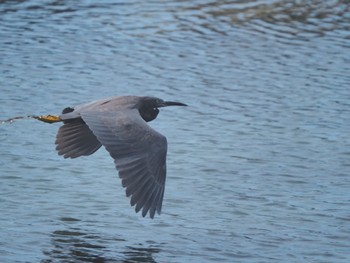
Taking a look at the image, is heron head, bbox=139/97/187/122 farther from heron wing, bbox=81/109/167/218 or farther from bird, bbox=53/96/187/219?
heron wing, bbox=81/109/167/218

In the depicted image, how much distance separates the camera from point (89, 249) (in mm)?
7480

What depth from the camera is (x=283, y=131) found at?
10.7 m

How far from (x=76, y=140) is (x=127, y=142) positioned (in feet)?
2.78

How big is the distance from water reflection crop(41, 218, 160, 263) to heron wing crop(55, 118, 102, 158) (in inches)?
24.1

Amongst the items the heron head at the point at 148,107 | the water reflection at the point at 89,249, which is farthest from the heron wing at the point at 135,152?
the water reflection at the point at 89,249

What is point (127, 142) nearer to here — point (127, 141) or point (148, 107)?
point (127, 141)

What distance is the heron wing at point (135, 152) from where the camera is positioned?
6.66 m

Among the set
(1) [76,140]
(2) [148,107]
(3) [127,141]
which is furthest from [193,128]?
(3) [127,141]

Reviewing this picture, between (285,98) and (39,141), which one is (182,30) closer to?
(285,98)

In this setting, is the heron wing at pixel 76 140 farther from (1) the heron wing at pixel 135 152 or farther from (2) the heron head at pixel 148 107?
(1) the heron wing at pixel 135 152

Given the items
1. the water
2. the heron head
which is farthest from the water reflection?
the heron head

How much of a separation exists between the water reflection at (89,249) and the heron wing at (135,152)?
79 cm

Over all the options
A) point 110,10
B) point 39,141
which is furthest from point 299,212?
point 110,10

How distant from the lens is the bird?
21.9 feet
